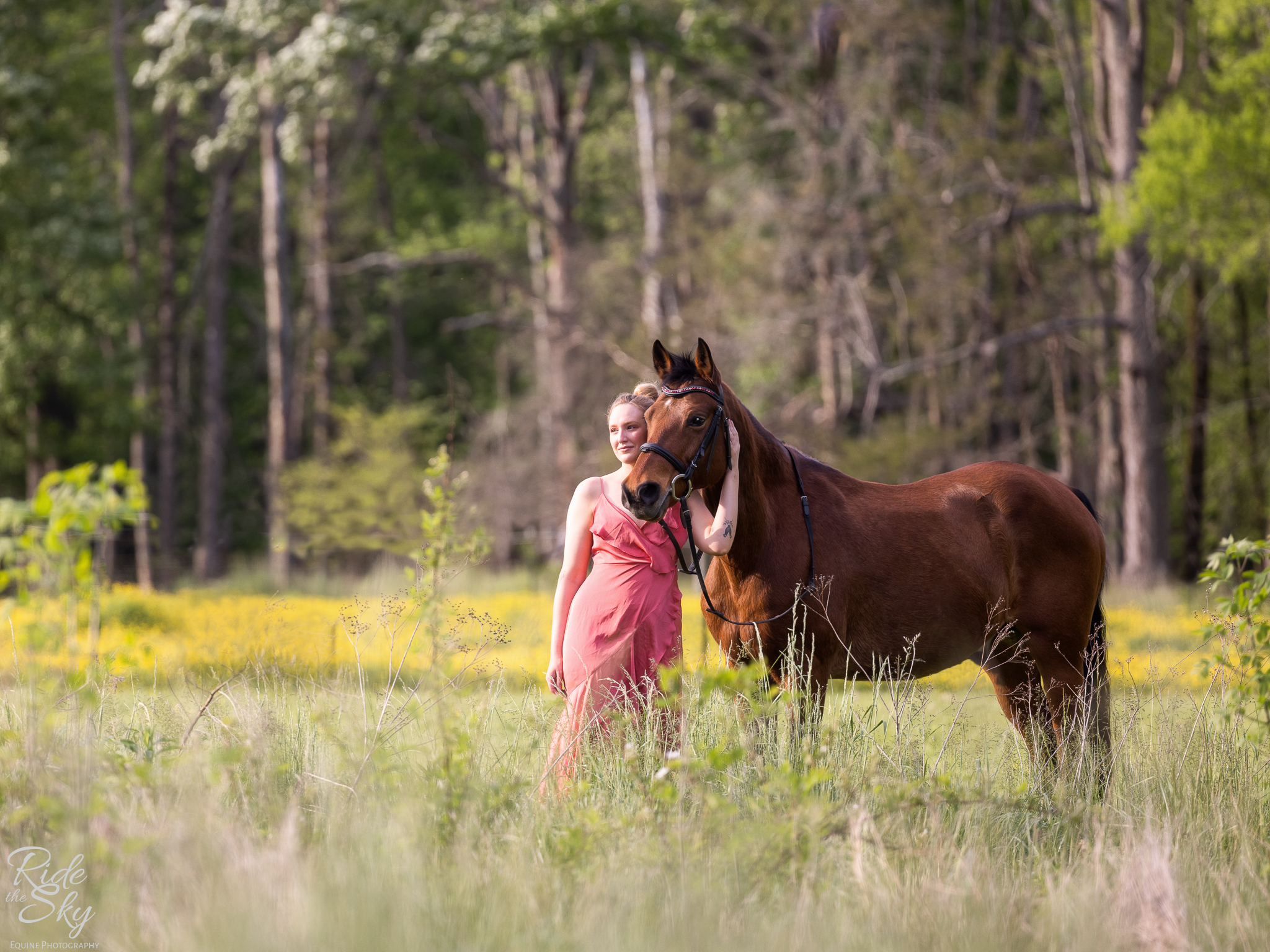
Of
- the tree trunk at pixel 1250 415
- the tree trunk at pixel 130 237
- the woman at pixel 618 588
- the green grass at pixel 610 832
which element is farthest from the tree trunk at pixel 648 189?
the green grass at pixel 610 832

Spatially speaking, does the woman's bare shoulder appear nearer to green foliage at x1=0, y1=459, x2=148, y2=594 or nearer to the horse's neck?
the horse's neck

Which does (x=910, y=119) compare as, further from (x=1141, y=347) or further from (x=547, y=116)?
(x=1141, y=347)

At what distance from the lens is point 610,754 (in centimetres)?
447

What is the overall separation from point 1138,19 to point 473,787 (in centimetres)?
1601

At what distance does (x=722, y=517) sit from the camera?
4.62 meters

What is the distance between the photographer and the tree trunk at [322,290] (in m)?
25.5

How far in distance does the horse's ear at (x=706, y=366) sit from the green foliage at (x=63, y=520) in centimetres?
221

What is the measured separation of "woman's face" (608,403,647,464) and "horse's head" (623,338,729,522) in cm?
8

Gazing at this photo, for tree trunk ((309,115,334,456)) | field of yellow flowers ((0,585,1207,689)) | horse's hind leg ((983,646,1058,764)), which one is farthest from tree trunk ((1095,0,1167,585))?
tree trunk ((309,115,334,456))

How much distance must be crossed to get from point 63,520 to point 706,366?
251cm

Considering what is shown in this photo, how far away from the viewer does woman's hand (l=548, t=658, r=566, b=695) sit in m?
4.81

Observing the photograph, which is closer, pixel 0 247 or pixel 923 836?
pixel 923 836

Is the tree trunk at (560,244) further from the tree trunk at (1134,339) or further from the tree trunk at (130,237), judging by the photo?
A: the tree trunk at (1134,339)

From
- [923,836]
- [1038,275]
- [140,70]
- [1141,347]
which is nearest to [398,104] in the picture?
[140,70]
